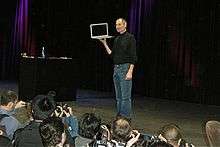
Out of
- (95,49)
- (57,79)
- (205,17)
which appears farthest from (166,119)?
(95,49)

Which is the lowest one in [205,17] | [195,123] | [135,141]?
[195,123]

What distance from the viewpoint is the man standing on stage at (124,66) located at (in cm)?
698

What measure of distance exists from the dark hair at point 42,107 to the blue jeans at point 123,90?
3012 millimetres

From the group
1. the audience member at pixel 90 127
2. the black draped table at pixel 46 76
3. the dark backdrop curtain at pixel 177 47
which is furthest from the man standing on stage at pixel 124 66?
the dark backdrop curtain at pixel 177 47

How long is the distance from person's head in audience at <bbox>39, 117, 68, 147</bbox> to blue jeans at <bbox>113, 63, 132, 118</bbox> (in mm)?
3564

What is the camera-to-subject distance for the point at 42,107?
12.7 feet

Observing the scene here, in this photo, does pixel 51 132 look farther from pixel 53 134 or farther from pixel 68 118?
pixel 68 118

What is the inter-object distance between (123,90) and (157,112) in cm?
294

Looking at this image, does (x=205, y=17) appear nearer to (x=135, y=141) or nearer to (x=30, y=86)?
(x=30, y=86)

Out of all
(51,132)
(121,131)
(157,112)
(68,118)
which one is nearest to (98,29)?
(68,118)

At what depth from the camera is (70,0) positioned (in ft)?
48.2

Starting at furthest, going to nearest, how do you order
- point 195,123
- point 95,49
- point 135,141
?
point 95,49
point 195,123
point 135,141

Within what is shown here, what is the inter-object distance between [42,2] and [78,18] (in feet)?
5.25

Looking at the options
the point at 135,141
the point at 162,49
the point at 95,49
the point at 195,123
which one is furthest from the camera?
the point at 95,49
